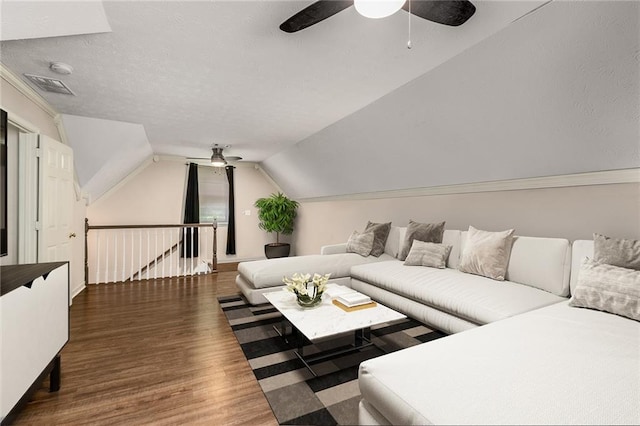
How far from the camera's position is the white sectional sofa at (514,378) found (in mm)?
1006

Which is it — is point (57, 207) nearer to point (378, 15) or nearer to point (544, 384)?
point (378, 15)

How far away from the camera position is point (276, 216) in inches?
266

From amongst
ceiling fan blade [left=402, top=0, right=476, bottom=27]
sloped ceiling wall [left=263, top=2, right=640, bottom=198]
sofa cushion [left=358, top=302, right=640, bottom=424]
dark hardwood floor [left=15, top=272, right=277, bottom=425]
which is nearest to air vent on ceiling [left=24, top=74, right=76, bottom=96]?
dark hardwood floor [left=15, top=272, right=277, bottom=425]

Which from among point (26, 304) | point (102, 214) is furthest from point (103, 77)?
point (102, 214)

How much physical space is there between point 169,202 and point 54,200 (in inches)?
129

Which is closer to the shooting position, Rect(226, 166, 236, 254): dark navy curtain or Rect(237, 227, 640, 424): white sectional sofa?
Rect(237, 227, 640, 424): white sectional sofa

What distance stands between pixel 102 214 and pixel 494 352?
664 cm

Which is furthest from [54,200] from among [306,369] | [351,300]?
[351,300]

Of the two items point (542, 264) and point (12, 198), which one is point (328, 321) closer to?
point (542, 264)

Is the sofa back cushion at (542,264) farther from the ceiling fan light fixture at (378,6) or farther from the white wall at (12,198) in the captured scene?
the white wall at (12,198)

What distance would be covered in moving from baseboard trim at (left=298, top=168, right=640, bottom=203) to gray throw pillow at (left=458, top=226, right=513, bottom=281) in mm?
537

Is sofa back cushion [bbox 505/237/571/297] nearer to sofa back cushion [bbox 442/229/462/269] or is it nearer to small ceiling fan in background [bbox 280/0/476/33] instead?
sofa back cushion [bbox 442/229/462/269]

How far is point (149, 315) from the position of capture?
3.30 meters

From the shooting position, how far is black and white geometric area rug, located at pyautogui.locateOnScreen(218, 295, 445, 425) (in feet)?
5.54
